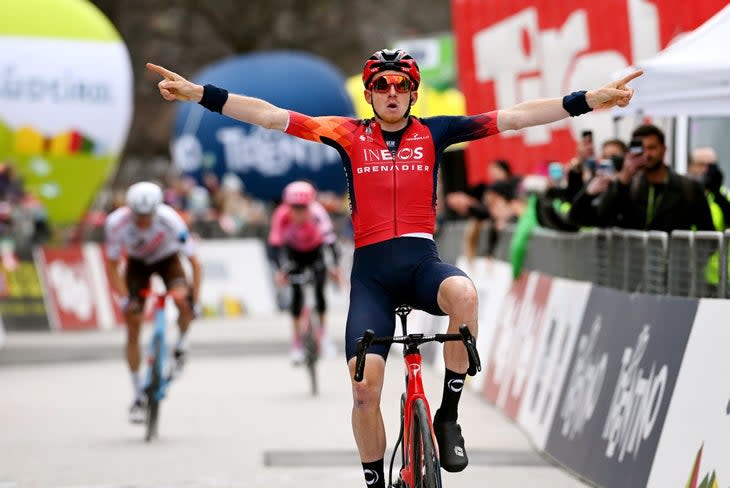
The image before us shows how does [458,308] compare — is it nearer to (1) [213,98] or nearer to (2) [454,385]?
(2) [454,385]

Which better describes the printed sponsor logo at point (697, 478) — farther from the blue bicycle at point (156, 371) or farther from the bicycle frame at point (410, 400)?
the blue bicycle at point (156, 371)

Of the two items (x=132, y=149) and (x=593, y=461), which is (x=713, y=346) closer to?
(x=593, y=461)

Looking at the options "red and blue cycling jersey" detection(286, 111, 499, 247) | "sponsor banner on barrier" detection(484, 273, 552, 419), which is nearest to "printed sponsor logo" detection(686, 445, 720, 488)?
"red and blue cycling jersey" detection(286, 111, 499, 247)

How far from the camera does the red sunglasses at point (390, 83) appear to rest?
27.8 ft

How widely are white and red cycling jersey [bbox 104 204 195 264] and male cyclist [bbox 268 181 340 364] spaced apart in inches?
156

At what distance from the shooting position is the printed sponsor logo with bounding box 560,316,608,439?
10.8m

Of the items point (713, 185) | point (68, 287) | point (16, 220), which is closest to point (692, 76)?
point (713, 185)

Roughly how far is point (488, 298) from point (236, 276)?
14.9m

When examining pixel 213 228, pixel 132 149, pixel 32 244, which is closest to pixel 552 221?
pixel 32 244

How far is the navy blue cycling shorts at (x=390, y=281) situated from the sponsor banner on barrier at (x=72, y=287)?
20.5 m

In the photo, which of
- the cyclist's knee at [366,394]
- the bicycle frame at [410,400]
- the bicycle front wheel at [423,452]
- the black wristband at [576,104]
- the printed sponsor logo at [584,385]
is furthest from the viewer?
the printed sponsor logo at [584,385]

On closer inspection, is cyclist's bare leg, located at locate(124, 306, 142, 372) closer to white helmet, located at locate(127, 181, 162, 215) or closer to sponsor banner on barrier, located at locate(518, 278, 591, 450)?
white helmet, located at locate(127, 181, 162, 215)

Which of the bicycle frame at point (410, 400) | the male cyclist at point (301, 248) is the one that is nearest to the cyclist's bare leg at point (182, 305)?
the male cyclist at point (301, 248)

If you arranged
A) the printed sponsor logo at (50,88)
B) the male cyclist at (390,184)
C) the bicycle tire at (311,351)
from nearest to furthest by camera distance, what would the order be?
1. the male cyclist at (390,184)
2. the bicycle tire at (311,351)
3. the printed sponsor logo at (50,88)
